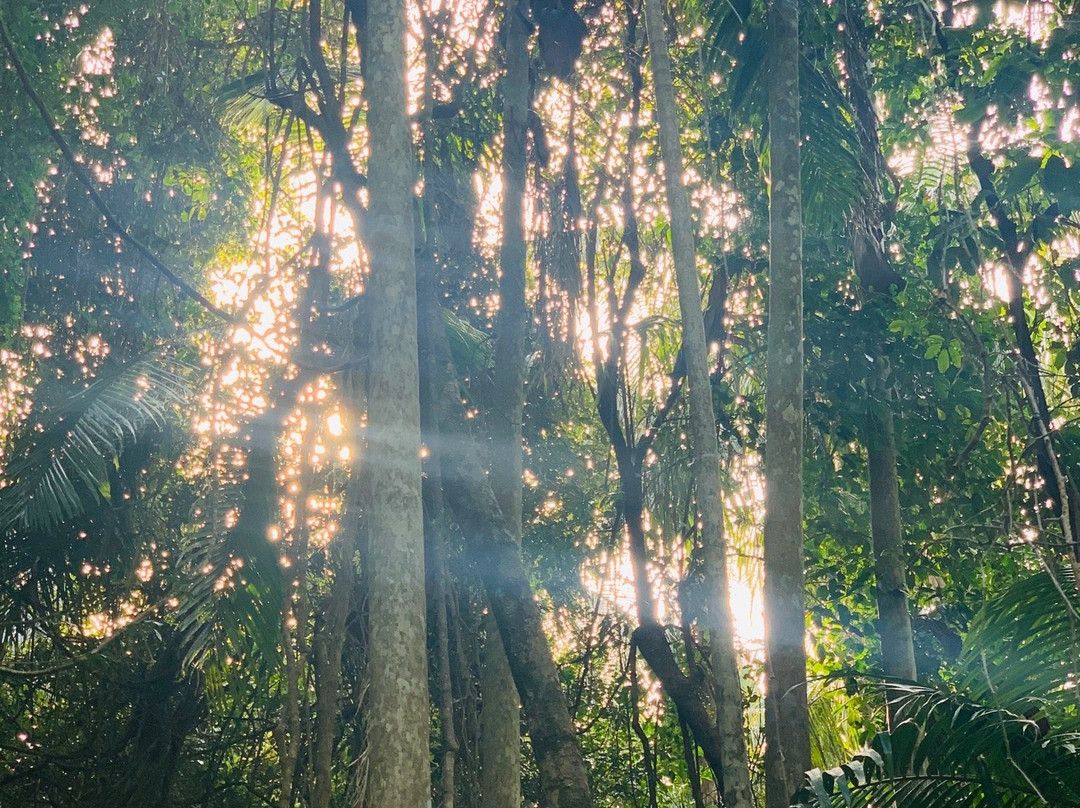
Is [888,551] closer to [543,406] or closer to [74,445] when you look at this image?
[543,406]

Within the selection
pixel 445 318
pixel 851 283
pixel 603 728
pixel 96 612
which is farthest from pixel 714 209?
pixel 96 612

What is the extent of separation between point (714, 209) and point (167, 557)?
191 inches

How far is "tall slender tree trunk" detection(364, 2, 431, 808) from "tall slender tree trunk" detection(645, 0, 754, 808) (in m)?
1.26

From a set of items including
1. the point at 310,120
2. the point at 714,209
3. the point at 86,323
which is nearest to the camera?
the point at 310,120

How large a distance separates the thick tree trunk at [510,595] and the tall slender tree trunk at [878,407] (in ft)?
6.70

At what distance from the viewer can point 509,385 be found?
18.8 feet

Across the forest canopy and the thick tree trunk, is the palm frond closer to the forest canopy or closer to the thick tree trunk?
the forest canopy

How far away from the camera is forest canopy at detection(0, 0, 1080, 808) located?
3848mm

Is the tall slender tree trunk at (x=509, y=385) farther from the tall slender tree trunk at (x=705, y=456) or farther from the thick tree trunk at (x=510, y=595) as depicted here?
the tall slender tree trunk at (x=705, y=456)

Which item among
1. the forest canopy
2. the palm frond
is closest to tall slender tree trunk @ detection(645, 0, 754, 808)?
the forest canopy

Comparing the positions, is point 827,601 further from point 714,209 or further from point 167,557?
point 167,557

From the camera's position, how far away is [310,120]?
5.75 metres

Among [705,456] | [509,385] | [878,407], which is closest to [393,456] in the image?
[705,456]

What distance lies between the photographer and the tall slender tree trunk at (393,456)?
135 inches
